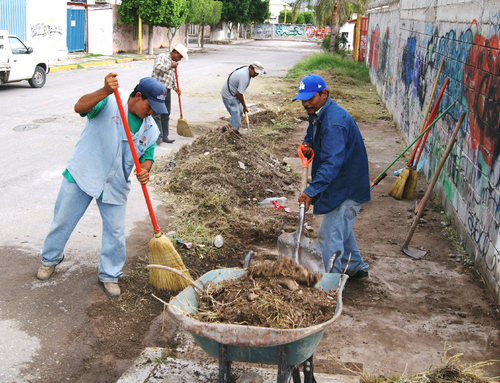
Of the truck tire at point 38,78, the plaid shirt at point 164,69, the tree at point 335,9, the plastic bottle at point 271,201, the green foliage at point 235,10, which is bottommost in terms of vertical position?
the plastic bottle at point 271,201

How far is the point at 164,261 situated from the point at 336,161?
169 centimetres

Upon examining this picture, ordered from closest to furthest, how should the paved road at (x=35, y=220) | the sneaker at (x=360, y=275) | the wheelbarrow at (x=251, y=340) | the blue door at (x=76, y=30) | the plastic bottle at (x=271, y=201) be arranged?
the wheelbarrow at (x=251, y=340) → the paved road at (x=35, y=220) → the sneaker at (x=360, y=275) → the plastic bottle at (x=271, y=201) → the blue door at (x=76, y=30)

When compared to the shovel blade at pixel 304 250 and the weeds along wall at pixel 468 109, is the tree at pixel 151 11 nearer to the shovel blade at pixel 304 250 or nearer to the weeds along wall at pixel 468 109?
the weeds along wall at pixel 468 109

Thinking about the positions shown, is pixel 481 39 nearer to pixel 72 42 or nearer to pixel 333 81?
pixel 333 81

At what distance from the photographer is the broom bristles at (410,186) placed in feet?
24.4

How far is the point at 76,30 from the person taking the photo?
2778cm

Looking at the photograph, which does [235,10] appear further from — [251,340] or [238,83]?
[251,340]

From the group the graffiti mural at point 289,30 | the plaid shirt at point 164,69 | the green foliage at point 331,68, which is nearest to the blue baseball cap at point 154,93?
the plaid shirt at point 164,69

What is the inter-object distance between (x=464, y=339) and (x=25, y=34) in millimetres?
22308

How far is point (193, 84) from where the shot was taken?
61.2ft

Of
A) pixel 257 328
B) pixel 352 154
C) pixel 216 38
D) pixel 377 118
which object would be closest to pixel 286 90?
pixel 377 118

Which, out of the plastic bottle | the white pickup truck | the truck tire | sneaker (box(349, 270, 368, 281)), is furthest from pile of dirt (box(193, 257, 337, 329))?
the truck tire

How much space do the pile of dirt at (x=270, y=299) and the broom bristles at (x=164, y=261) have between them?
1102mm

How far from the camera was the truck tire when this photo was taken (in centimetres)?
1543
